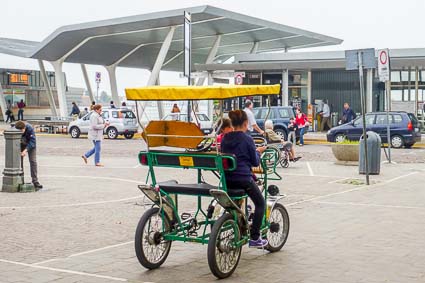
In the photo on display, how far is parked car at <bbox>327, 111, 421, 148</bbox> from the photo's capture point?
94.7 feet

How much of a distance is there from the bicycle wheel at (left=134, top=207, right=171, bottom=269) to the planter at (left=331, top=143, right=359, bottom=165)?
1317 centimetres

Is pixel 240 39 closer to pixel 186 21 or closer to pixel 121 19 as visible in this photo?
pixel 121 19

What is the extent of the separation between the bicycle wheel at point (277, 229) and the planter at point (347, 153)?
11800mm

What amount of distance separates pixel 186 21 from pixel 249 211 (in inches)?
449

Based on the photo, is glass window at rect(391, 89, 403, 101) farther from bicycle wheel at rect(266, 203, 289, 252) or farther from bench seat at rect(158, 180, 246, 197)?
bench seat at rect(158, 180, 246, 197)

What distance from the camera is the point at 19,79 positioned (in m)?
54.6

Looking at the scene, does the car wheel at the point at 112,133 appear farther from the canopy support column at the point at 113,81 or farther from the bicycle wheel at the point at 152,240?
the bicycle wheel at the point at 152,240

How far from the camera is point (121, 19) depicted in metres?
39.7

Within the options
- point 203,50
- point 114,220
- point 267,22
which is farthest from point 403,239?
point 203,50

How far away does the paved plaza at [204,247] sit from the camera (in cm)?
751

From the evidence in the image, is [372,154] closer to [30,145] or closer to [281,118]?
[30,145]

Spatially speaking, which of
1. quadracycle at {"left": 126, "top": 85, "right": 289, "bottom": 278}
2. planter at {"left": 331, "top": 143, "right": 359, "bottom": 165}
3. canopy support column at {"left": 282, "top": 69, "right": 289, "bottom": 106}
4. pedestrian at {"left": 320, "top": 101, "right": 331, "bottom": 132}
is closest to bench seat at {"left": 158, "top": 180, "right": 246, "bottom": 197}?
quadracycle at {"left": 126, "top": 85, "right": 289, "bottom": 278}

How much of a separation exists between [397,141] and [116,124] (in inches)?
553

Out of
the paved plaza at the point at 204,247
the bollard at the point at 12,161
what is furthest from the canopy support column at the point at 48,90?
the bollard at the point at 12,161
